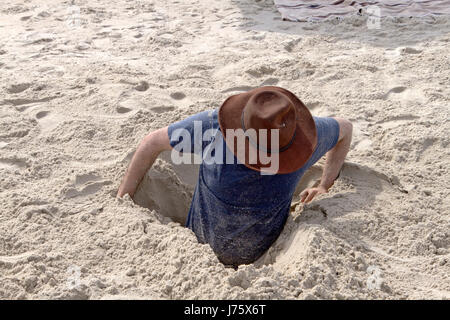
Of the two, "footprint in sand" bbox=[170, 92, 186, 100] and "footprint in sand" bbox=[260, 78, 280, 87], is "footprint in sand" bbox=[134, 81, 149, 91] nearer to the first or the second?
"footprint in sand" bbox=[170, 92, 186, 100]

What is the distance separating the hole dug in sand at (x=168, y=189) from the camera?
251cm

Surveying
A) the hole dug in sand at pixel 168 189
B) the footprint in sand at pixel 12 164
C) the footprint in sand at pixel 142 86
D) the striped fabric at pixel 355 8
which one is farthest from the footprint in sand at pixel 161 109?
the striped fabric at pixel 355 8

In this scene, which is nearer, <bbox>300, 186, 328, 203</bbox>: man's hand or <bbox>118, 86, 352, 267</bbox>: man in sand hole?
<bbox>118, 86, 352, 267</bbox>: man in sand hole

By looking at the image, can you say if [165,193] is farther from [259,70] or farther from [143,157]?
[259,70]

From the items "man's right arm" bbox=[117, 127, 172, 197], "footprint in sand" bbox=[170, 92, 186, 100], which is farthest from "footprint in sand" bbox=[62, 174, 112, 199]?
"footprint in sand" bbox=[170, 92, 186, 100]

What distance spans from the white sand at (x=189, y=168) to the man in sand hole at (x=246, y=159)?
0.12 m

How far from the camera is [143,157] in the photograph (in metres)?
2.23

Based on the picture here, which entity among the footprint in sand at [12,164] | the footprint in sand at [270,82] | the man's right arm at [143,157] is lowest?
the footprint in sand at [270,82]

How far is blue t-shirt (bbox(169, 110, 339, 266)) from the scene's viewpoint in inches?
77.4

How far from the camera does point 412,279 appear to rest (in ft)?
6.33

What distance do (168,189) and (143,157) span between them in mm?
417

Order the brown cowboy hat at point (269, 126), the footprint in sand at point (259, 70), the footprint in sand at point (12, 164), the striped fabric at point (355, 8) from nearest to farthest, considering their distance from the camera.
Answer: the brown cowboy hat at point (269, 126) < the footprint in sand at point (12, 164) < the footprint in sand at point (259, 70) < the striped fabric at point (355, 8)

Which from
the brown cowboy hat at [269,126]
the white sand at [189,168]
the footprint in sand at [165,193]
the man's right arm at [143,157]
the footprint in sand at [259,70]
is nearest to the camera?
the brown cowboy hat at [269,126]

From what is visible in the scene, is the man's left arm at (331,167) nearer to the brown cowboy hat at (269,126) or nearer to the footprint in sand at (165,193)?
the brown cowboy hat at (269,126)
